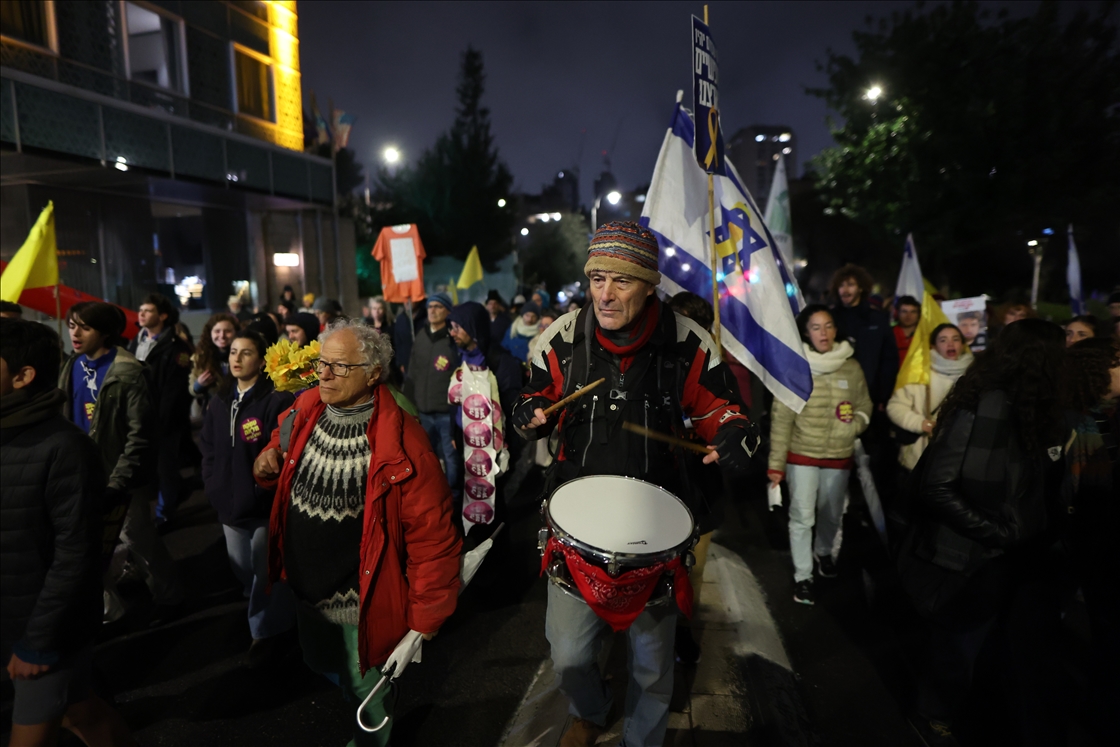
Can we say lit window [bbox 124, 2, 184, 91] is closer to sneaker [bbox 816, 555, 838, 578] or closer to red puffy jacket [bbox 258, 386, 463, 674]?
red puffy jacket [bbox 258, 386, 463, 674]

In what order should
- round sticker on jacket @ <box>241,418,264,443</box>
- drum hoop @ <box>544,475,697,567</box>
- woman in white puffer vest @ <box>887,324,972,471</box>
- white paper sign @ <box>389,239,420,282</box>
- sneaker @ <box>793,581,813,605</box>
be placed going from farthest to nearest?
white paper sign @ <box>389,239,420,282</box>
woman in white puffer vest @ <box>887,324,972,471</box>
sneaker @ <box>793,581,813,605</box>
round sticker on jacket @ <box>241,418,264,443</box>
drum hoop @ <box>544,475,697,567</box>

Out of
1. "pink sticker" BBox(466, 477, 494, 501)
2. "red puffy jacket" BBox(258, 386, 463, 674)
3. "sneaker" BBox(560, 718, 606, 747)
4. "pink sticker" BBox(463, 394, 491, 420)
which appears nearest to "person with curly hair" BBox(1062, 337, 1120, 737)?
"sneaker" BBox(560, 718, 606, 747)

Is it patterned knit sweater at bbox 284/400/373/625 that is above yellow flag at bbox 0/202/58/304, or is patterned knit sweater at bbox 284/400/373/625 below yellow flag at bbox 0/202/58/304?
below

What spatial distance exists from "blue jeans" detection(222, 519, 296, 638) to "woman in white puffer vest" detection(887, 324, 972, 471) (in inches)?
181

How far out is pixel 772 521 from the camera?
6562 mm

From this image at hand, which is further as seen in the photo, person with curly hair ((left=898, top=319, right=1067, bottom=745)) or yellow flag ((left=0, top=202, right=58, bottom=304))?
yellow flag ((left=0, top=202, right=58, bottom=304))

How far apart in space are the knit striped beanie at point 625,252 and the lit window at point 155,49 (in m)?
19.0

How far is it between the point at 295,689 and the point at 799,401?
3445 millimetres

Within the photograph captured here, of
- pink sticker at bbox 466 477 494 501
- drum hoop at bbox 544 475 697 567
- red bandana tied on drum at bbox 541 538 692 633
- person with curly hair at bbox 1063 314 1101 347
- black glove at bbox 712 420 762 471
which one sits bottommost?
pink sticker at bbox 466 477 494 501

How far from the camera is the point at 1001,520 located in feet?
9.51

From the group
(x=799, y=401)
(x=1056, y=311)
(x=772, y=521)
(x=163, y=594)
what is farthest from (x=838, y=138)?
(x=163, y=594)

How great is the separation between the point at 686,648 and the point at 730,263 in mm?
2483

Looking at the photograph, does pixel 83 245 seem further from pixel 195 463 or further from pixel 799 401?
pixel 799 401

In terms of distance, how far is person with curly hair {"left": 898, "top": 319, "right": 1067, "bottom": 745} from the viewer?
2.91m
